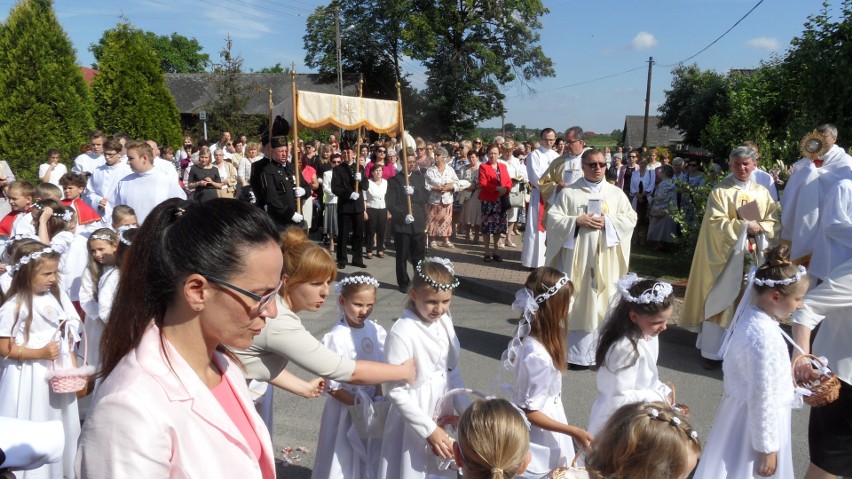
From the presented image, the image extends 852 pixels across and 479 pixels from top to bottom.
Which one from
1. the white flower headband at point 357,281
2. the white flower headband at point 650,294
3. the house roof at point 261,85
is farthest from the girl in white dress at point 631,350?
the house roof at point 261,85

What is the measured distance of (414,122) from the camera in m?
41.8

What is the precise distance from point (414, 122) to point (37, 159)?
Answer: 2970cm

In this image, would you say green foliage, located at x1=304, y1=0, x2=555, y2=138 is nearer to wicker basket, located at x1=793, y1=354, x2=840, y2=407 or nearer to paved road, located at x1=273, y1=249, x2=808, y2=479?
paved road, located at x1=273, y1=249, x2=808, y2=479

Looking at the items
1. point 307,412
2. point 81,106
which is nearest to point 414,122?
point 81,106

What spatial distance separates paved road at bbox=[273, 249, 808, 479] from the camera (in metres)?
4.88

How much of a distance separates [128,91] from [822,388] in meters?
17.7

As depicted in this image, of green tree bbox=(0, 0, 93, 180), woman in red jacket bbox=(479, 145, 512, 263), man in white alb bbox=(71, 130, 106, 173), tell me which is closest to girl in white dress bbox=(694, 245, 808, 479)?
woman in red jacket bbox=(479, 145, 512, 263)

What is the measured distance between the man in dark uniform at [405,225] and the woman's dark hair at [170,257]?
7784 mm

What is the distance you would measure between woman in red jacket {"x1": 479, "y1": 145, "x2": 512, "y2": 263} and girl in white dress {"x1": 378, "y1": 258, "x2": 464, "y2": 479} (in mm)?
8148

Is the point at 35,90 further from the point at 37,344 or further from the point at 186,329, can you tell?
the point at 186,329

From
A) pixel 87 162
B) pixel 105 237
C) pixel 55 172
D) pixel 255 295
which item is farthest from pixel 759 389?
pixel 55 172

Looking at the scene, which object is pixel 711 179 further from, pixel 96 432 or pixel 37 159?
pixel 37 159

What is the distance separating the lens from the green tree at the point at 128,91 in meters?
17.2

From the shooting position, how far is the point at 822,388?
3.23 m
